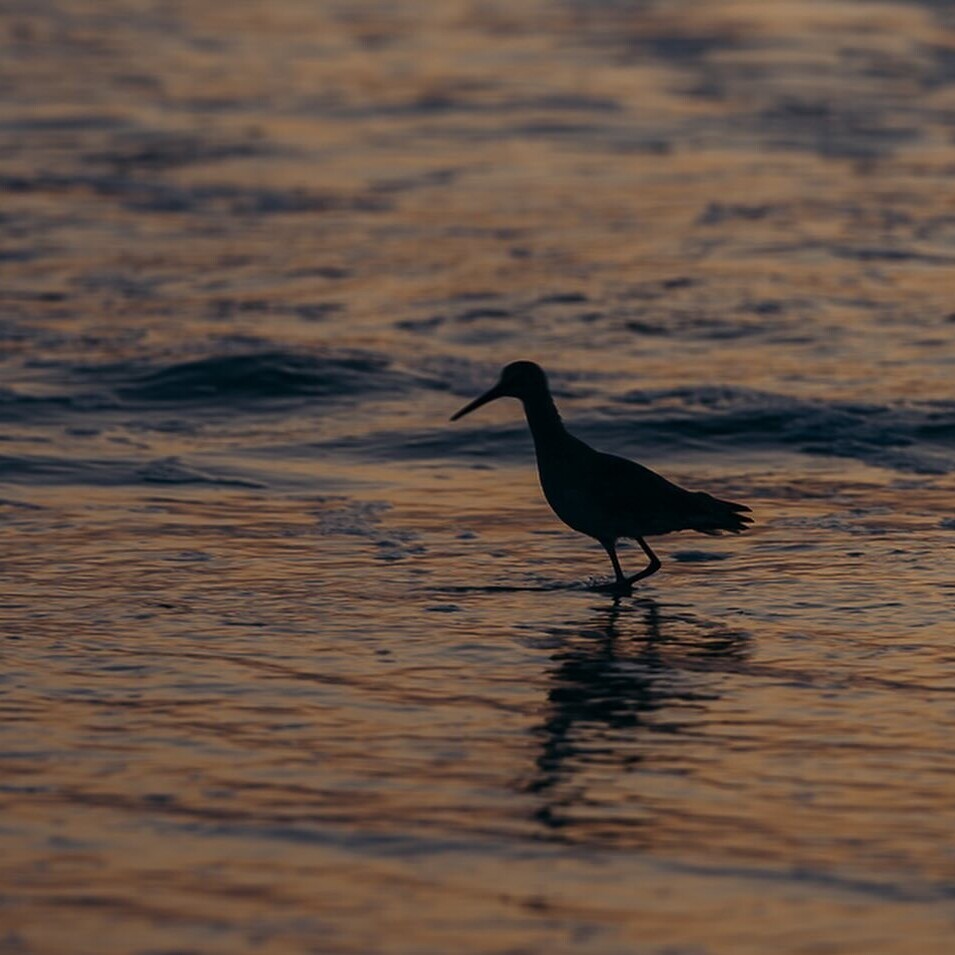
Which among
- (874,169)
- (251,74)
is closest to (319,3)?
(251,74)

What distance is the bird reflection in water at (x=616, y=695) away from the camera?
7.79m

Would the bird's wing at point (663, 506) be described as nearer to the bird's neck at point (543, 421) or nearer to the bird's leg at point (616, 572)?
the bird's leg at point (616, 572)

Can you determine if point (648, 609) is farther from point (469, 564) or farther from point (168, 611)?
point (168, 611)

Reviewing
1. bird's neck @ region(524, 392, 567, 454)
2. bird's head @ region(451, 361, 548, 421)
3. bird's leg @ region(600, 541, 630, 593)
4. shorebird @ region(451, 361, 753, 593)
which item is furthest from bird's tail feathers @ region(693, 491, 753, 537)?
bird's head @ region(451, 361, 548, 421)

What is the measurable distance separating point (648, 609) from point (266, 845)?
3586 mm

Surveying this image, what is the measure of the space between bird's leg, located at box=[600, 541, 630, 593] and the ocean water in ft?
0.66

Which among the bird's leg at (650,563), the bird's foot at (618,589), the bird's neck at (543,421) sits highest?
the bird's neck at (543,421)

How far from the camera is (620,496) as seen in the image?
424 inches

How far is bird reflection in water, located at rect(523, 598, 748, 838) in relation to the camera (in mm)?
7785

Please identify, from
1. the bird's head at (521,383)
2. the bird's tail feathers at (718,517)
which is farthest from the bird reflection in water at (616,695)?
the bird's head at (521,383)

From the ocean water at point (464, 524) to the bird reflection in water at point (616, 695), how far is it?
0.02 m

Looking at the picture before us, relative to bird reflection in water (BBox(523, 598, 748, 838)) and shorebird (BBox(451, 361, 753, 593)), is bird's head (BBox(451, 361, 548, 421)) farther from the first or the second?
bird reflection in water (BBox(523, 598, 748, 838))

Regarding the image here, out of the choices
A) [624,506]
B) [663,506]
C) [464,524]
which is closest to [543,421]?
Answer: [624,506]

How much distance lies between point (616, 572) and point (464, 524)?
138 cm
